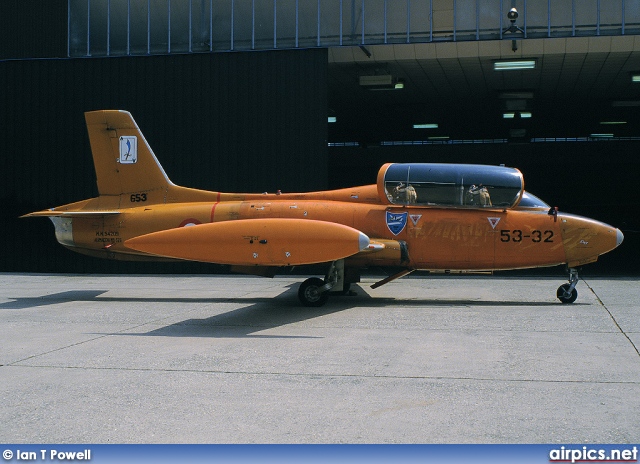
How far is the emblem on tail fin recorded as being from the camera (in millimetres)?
14570

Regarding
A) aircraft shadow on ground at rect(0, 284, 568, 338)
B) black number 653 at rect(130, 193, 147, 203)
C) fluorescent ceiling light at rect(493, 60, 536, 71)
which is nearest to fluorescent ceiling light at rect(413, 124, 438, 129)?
fluorescent ceiling light at rect(493, 60, 536, 71)

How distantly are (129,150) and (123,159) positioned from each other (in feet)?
0.77

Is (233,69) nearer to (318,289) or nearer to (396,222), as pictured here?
(396,222)

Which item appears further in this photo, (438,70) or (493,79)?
(493,79)

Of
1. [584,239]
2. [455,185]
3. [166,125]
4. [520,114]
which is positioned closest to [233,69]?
[166,125]

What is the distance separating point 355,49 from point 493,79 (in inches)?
239

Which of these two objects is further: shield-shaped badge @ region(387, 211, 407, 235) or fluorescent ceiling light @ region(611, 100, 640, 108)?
fluorescent ceiling light @ region(611, 100, 640, 108)

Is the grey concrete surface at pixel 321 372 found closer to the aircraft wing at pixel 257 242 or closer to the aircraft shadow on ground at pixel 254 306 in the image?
the aircraft shadow on ground at pixel 254 306

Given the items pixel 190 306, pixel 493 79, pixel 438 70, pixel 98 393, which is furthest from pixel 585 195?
pixel 98 393

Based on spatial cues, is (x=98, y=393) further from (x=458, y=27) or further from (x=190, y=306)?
(x=458, y=27)

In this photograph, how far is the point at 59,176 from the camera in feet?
68.1

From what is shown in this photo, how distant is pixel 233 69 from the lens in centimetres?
2020

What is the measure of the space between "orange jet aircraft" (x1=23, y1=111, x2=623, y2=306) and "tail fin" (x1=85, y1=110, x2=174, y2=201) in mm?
747

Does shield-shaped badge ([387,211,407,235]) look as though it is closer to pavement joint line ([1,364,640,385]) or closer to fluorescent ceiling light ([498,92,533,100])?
pavement joint line ([1,364,640,385])
